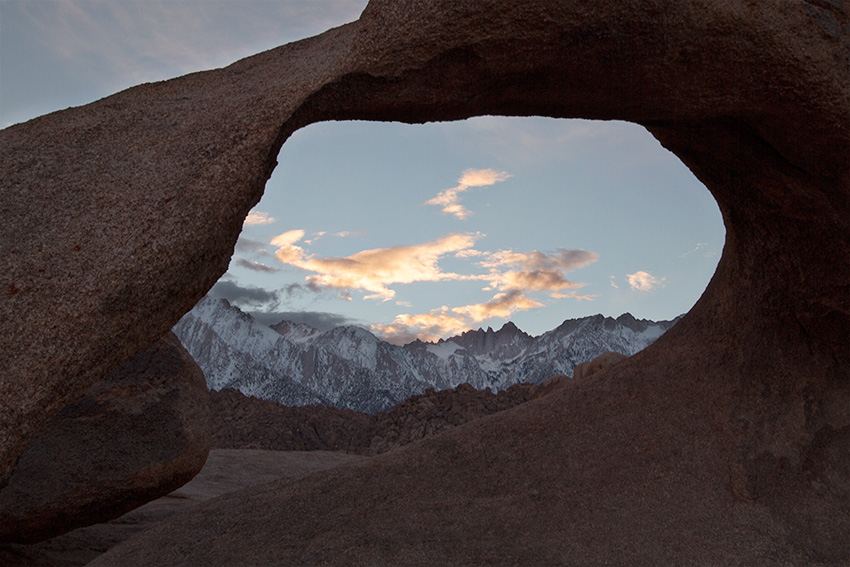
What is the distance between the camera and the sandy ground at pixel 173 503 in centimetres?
490

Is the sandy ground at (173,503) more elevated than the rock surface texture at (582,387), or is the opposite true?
the rock surface texture at (582,387)

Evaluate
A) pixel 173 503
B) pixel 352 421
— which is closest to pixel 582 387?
pixel 173 503

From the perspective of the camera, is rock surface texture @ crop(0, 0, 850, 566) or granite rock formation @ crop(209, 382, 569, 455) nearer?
rock surface texture @ crop(0, 0, 850, 566)

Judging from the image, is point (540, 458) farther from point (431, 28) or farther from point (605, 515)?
point (431, 28)

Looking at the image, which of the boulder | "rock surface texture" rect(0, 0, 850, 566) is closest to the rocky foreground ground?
the boulder

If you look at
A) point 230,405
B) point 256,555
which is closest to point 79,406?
point 256,555

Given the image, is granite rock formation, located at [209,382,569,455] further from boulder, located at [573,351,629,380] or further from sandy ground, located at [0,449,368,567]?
boulder, located at [573,351,629,380]

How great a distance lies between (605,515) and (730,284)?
7.05 ft

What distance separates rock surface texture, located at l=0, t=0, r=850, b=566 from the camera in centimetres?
282

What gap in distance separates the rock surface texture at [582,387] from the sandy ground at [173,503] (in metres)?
1.12

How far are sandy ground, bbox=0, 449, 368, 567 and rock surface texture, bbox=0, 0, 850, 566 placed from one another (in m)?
1.12

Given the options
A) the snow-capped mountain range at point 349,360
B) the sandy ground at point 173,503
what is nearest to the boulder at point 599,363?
the sandy ground at point 173,503

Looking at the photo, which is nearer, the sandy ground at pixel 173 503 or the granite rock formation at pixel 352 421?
the sandy ground at pixel 173 503

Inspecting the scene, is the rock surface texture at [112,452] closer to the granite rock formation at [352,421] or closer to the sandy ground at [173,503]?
the sandy ground at [173,503]
